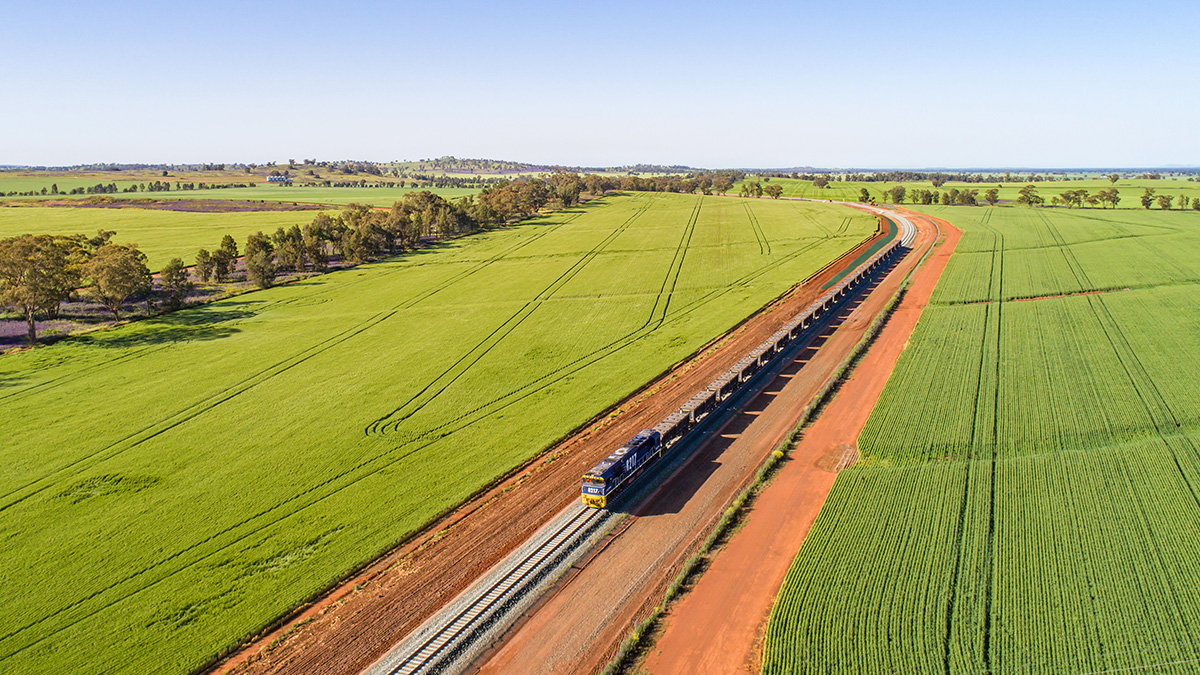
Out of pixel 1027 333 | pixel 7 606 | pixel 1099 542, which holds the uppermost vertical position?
pixel 1027 333

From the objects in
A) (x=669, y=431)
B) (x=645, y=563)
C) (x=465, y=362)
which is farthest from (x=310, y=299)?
(x=645, y=563)

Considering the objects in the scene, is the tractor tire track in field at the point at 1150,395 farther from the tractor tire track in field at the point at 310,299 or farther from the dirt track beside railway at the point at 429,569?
the tractor tire track in field at the point at 310,299

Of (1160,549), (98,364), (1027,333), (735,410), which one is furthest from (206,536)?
(1027,333)

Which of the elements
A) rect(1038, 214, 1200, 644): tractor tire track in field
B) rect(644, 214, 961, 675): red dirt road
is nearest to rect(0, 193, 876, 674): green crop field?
rect(644, 214, 961, 675): red dirt road

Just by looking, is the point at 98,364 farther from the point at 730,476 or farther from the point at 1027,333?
the point at 1027,333

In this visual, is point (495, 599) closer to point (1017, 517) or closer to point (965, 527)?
point (965, 527)

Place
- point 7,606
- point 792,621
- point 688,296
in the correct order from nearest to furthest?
point 792,621
point 7,606
point 688,296
